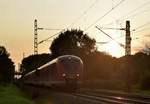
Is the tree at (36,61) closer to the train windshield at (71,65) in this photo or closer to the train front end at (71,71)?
the train front end at (71,71)

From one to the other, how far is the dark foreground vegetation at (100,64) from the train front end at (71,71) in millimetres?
11580

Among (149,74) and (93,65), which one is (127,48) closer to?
(149,74)

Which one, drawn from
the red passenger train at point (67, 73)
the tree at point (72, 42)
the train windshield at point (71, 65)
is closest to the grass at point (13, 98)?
the red passenger train at point (67, 73)

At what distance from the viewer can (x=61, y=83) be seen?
44531 millimetres

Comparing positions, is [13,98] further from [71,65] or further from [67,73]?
[71,65]

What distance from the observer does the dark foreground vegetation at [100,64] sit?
2687 inches

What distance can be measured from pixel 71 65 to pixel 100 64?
61.1 meters

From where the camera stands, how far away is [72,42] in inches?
4884

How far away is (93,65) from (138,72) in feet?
91.5

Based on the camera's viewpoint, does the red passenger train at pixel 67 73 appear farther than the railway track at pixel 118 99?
Yes

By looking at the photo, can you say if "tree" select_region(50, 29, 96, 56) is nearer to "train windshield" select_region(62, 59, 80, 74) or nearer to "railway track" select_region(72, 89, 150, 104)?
"train windshield" select_region(62, 59, 80, 74)

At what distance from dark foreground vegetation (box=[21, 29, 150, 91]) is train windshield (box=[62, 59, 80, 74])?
38.5 feet

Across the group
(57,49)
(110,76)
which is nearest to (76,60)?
(110,76)

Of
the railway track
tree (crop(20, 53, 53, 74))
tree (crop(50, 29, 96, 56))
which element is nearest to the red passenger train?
the railway track
